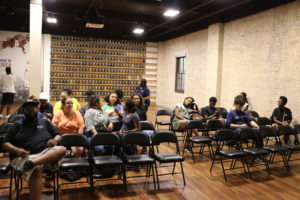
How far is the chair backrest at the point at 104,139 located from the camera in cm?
409

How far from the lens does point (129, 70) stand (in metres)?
14.8

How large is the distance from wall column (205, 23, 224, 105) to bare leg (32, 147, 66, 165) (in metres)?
7.57

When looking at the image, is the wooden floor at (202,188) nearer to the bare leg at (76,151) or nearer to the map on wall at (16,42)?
the bare leg at (76,151)

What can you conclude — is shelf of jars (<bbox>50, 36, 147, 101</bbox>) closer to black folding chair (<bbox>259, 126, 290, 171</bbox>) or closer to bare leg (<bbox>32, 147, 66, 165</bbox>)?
black folding chair (<bbox>259, 126, 290, 171</bbox>)

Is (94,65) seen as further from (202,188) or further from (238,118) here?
(202,188)

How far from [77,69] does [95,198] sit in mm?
11093

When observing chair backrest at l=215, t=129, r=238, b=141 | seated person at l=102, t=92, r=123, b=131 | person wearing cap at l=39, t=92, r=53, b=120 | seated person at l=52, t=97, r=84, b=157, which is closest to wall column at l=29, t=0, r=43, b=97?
person wearing cap at l=39, t=92, r=53, b=120

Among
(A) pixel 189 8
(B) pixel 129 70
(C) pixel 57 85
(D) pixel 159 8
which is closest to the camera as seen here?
(A) pixel 189 8

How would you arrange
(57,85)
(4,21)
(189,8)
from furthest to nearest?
1. (57,85)
2. (4,21)
3. (189,8)

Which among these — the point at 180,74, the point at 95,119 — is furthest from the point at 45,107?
the point at 180,74

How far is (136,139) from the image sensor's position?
14.2ft

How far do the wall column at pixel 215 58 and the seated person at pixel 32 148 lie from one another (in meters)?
7.47

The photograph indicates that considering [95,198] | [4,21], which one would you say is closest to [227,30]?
[95,198]

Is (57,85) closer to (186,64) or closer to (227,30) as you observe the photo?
(186,64)
